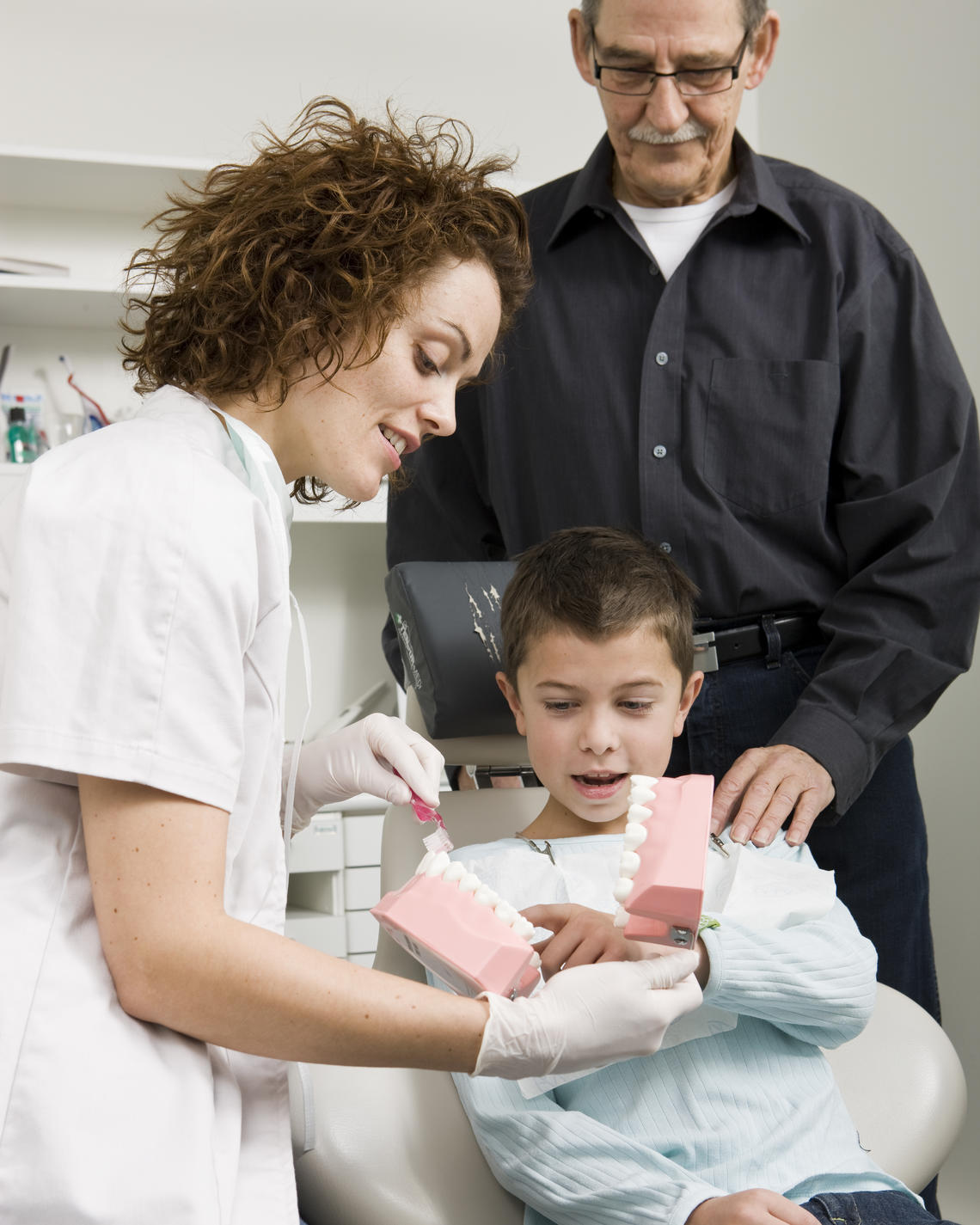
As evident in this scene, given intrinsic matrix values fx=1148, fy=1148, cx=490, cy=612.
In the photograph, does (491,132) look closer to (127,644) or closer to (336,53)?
(336,53)

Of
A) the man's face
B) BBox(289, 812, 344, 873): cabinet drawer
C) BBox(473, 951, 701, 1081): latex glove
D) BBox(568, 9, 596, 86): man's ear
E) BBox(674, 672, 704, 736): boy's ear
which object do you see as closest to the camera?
BBox(473, 951, 701, 1081): latex glove

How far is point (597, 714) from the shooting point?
1314 millimetres

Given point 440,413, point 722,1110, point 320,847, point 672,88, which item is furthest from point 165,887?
point 320,847

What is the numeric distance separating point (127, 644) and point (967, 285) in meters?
2.11

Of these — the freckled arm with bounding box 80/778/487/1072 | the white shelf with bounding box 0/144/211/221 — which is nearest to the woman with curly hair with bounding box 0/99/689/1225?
the freckled arm with bounding box 80/778/487/1072

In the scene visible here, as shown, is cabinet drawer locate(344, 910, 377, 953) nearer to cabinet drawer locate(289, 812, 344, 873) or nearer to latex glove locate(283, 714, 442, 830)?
cabinet drawer locate(289, 812, 344, 873)

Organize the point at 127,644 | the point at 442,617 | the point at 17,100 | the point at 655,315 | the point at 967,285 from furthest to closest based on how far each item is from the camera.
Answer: the point at 17,100 → the point at 967,285 → the point at 655,315 → the point at 442,617 → the point at 127,644

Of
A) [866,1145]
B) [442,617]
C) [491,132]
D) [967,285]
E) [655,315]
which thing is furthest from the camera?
[491,132]

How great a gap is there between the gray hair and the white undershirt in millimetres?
215

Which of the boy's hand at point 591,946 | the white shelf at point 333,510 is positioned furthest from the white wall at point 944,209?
the boy's hand at point 591,946

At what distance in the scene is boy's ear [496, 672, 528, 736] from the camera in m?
1.39

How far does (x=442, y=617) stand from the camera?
4.75 ft

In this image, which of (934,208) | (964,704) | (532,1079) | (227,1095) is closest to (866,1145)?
(532,1079)

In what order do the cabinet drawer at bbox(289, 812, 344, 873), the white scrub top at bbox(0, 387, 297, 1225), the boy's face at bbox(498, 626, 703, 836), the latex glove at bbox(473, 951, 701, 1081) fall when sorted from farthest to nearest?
1. the cabinet drawer at bbox(289, 812, 344, 873)
2. the boy's face at bbox(498, 626, 703, 836)
3. the latex glove at bbox(473, 951, 701, 1081)
4. the white scrub top at bbox(0, 387, 297, 1225)
